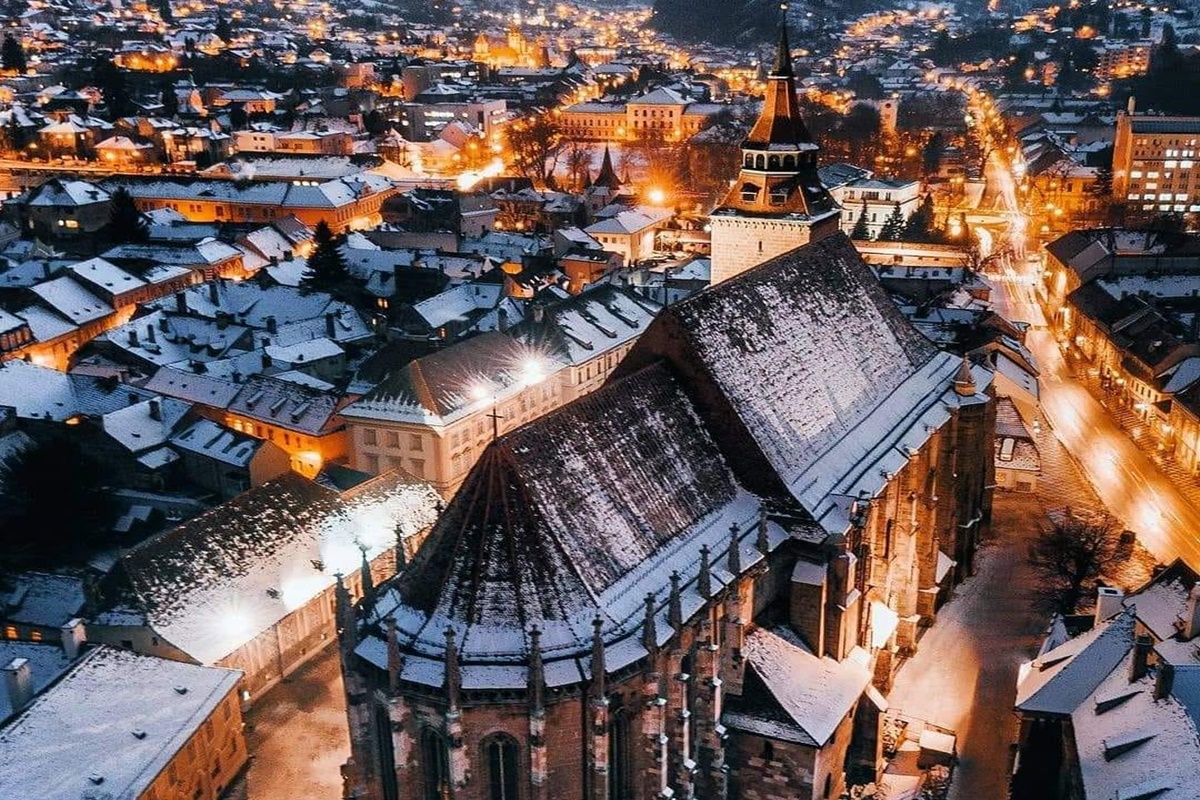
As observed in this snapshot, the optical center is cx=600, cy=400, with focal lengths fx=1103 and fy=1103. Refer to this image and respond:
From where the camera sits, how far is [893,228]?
136750 mm

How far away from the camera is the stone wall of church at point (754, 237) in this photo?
219 ft

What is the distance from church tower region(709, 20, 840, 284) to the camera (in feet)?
221

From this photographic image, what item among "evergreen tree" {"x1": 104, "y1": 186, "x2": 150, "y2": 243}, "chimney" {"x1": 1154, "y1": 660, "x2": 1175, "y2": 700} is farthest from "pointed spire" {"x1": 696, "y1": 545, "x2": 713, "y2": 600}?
"evergreen tree" {"x1": 104, "y1": 186, "x2": 150, "y2": 243}

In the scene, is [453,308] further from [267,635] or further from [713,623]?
[713,623]

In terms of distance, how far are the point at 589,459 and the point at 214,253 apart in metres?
91.0

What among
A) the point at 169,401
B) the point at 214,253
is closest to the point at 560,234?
the point at 214,253

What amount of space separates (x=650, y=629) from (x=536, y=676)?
3.93m

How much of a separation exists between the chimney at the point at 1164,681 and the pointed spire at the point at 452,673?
74.2ft

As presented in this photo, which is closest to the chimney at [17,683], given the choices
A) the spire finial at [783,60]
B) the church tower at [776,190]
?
the church tower at [776,190]

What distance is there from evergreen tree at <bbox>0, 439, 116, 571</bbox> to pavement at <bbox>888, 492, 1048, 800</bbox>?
45.7 m

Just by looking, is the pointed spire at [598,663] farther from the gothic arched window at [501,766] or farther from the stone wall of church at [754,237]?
the stone wall of church at [754,237]

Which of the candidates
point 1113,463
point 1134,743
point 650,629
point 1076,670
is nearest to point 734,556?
point 650,629

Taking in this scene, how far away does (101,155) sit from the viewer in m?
188

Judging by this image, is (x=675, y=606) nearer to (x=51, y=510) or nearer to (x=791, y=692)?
(x=791, y=692)
